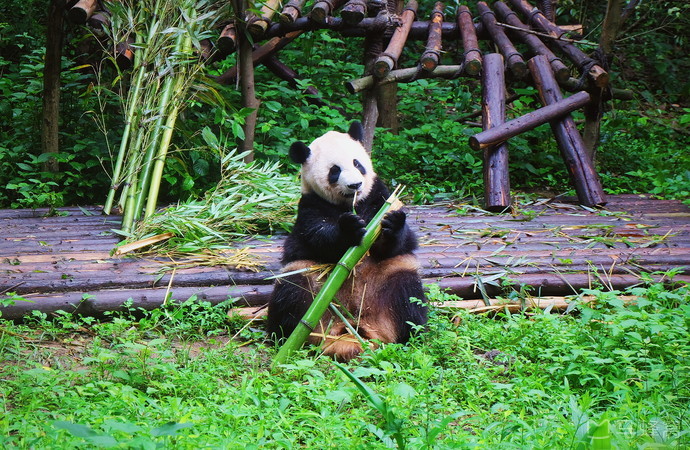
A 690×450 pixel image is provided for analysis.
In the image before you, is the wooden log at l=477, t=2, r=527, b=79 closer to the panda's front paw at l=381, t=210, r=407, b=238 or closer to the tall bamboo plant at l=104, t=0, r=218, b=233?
the tall bamboo plant at l=104, t=0, r=218, b=233

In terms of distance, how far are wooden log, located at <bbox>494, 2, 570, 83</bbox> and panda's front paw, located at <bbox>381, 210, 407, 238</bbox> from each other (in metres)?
4.44

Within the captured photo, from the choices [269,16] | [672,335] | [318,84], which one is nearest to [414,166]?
[318,84]

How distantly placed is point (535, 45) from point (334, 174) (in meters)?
4.94

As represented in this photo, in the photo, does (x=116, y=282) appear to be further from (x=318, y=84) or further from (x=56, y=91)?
(x=318, y=84)

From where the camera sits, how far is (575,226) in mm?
5980

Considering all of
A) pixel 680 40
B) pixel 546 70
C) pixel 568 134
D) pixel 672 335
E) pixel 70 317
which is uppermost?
pixel 680 40

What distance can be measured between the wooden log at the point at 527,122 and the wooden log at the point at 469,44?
712mm

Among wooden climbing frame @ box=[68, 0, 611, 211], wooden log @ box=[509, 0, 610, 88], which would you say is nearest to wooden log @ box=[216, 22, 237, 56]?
wooden climbing frame @ box=[68, 0, 611, 211]

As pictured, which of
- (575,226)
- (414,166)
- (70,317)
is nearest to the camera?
(70,317)

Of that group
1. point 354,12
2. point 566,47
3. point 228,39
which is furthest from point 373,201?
point 566,47

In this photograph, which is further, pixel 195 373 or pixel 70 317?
pixel 70 317

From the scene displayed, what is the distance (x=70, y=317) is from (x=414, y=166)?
5.62 metres

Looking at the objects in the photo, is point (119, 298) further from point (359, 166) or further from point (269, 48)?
point (269, 48)

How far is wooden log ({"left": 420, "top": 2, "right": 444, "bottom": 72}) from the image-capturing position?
7156 millimetres
